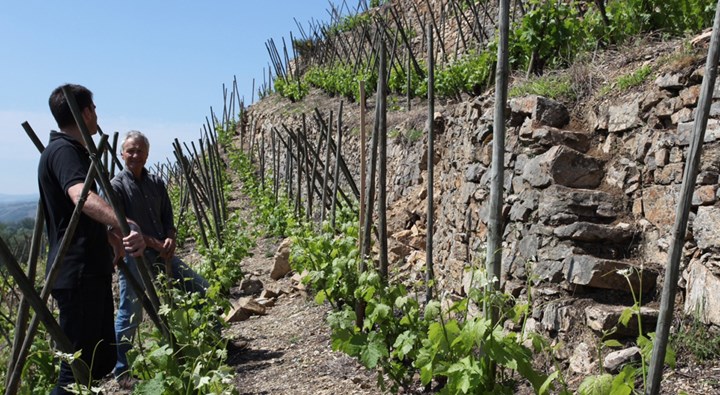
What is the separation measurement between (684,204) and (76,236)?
2466 mm

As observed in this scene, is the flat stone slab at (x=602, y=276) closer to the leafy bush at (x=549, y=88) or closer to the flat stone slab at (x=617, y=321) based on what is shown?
the flat stone slab at (x=617, y=321)

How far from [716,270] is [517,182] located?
4.51 ft

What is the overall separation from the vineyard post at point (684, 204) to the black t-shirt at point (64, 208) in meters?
2.33

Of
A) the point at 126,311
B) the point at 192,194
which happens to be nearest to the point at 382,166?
the point at 126,311

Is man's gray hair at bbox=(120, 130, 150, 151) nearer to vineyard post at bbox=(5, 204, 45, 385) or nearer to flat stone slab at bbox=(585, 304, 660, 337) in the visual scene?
vineyard post at bbox=(5, 204, 45, 385)

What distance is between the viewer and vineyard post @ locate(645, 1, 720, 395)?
5.60ft

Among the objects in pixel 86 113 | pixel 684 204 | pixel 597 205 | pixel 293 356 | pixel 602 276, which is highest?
pixel 86 113

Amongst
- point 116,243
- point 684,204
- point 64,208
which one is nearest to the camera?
point 684,204

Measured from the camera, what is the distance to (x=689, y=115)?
10.9 ft

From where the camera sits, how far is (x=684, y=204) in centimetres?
173

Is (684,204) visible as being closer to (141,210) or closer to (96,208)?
(96,208)

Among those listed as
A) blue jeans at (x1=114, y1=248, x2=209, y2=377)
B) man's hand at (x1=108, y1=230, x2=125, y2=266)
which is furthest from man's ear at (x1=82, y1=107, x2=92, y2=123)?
blue jeans at (x1=114, y1=248, x2=209, y2=377)

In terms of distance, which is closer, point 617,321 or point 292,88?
point 617,321

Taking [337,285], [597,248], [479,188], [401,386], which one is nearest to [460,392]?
[401,386]
